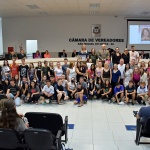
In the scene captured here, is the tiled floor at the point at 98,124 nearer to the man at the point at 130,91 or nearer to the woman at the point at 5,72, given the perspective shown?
the man at the point at 130,91

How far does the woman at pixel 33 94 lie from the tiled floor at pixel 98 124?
30 cm

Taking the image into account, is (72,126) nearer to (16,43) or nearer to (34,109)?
(34,109)

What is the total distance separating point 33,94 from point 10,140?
4.53m

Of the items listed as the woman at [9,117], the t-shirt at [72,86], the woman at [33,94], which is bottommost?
the woman at [33,94]

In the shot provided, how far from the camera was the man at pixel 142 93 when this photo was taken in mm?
7273

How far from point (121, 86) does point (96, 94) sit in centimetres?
95

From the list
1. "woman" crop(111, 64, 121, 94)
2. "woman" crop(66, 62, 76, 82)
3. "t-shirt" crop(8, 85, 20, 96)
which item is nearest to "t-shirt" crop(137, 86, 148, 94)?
"woman" crop(111, 64, 121, 94)

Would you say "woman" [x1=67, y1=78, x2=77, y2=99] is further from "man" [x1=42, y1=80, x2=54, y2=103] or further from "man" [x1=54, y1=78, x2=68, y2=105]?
"man" [x1=42, y1=80, x2=54, y2=103]

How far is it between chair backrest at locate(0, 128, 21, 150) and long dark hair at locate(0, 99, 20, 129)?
91mm

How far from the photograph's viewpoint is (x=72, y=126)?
526 centimetres

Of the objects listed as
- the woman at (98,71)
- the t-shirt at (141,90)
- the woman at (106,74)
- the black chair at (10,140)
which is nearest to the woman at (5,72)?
the woman at (98,71)

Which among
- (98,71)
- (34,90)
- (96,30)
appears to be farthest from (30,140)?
(96,30)

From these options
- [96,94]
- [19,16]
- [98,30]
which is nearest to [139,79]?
[96,94]

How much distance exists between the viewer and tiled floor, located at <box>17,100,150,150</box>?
4285 millimetres
